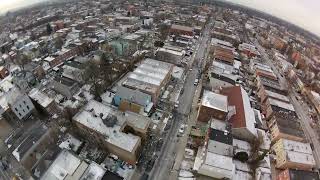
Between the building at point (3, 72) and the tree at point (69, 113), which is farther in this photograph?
the building at point (3, 72)

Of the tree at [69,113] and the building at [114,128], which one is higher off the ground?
the building at [114,128]

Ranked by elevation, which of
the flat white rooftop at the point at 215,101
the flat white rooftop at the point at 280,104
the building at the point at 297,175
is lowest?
the building at the point at 297,175

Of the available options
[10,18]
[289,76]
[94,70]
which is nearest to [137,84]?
[94,70]

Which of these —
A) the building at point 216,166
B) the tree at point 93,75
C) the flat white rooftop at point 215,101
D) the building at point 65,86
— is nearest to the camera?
the building at point 216,166

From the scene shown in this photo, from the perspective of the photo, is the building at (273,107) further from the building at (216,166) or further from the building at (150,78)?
the building at (150,78)

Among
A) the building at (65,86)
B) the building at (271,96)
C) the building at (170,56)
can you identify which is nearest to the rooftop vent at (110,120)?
the building at (65,86)

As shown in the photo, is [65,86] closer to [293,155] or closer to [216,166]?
[216,166]

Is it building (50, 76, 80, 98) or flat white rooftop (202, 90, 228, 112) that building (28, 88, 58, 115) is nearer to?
building (50, 76, 80, 98)

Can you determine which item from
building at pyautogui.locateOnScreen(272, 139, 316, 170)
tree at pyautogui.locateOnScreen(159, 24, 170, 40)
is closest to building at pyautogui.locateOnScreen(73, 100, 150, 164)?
building at pyautogui.locateOnScreen(272, 139, 316, 170)
